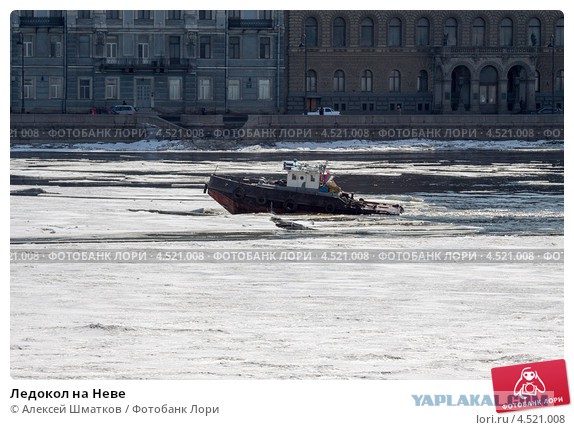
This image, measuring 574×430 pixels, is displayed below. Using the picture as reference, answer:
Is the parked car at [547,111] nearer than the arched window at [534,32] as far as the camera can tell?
Yes

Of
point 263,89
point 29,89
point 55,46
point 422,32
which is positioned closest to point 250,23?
point 263,89

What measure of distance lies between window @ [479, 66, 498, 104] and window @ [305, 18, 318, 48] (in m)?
12.2

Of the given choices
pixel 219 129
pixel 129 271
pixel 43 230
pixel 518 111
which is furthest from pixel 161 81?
pixel 129 271

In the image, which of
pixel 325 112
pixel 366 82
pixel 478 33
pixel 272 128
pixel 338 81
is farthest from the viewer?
pixel 478 33

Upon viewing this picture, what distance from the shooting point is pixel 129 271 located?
80.7ft

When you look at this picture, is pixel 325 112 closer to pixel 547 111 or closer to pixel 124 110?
pixel 124 110

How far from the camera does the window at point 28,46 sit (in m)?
76.5

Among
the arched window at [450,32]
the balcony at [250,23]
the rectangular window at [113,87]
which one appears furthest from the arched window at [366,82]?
the rectangular window at [113,87]

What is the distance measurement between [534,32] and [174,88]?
1023 inches

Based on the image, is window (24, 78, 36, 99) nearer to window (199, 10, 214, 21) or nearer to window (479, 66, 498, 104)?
window (199, 10, 214, 21)

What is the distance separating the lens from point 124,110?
248ft

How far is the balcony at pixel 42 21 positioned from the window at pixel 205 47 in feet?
30.3

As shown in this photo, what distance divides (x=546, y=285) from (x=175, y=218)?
14669 millimetres
